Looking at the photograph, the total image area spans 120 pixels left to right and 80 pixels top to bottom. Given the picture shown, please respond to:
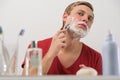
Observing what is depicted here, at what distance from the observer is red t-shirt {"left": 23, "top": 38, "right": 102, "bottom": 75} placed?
1111 millimetres

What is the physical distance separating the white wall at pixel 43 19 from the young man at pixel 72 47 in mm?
23

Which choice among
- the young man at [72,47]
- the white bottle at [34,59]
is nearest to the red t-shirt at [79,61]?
the young man at [72,47]

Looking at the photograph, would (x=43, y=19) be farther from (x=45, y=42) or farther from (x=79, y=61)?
(x=79, y=61)

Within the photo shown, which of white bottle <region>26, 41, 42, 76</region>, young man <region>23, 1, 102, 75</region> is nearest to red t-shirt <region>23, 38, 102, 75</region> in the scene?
young man <region>23, 1, 102, 75</region>

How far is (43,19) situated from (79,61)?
241mm

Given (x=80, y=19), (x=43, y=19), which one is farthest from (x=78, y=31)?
(x=43, y=19)

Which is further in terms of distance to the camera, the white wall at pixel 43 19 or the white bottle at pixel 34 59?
the white wall at pixel 43 19

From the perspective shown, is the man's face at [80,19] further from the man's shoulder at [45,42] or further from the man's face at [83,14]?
the man's shoulder at [45,42]

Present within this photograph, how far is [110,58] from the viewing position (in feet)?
3.27

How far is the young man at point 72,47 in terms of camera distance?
43.9 inches

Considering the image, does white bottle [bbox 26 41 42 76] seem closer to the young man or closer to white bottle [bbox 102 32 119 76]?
the young man

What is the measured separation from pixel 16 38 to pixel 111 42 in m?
0.40

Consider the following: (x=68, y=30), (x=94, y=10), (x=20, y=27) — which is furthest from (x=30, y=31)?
(x=94, y=10)

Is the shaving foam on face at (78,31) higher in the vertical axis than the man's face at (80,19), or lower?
lower
